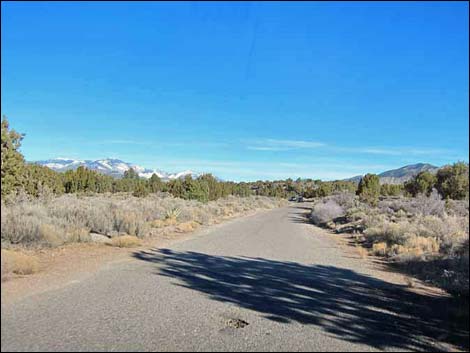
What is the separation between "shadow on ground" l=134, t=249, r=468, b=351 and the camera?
667 centimetres

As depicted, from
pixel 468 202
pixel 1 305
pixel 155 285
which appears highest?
pixel 468 202

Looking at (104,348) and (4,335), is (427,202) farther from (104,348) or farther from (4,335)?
(4,335)

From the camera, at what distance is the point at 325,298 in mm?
8781

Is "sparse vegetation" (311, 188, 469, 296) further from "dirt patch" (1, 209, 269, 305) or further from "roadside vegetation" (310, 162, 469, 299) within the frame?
"dirt patch" (1, 209, 269, 305)

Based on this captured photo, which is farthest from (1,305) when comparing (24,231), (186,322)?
(24,231)

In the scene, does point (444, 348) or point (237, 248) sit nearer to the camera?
point (444, 348)

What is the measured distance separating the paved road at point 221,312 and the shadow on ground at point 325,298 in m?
0.02

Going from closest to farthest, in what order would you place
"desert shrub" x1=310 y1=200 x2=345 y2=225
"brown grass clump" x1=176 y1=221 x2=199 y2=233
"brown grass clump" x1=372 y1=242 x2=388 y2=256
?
"brown grass clump" x1=372 y1=242 x2=388 y2=256
"brown grass clump" x1=176 y1=221 x2=199 y2=233
"desert shrub" x1=310 y1=200 x2=345 y2=225

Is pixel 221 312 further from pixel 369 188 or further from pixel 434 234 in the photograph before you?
pixel 369 188

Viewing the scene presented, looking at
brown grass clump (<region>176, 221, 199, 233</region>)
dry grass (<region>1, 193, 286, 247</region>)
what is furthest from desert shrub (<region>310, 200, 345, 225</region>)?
brown grass clump (<region>176, 221, 199, 233</region>)

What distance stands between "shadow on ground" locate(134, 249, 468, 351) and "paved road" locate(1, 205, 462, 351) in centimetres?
2

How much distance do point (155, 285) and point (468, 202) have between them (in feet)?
21.4

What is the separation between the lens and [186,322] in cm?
659

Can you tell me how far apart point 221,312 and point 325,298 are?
2.66 metres
